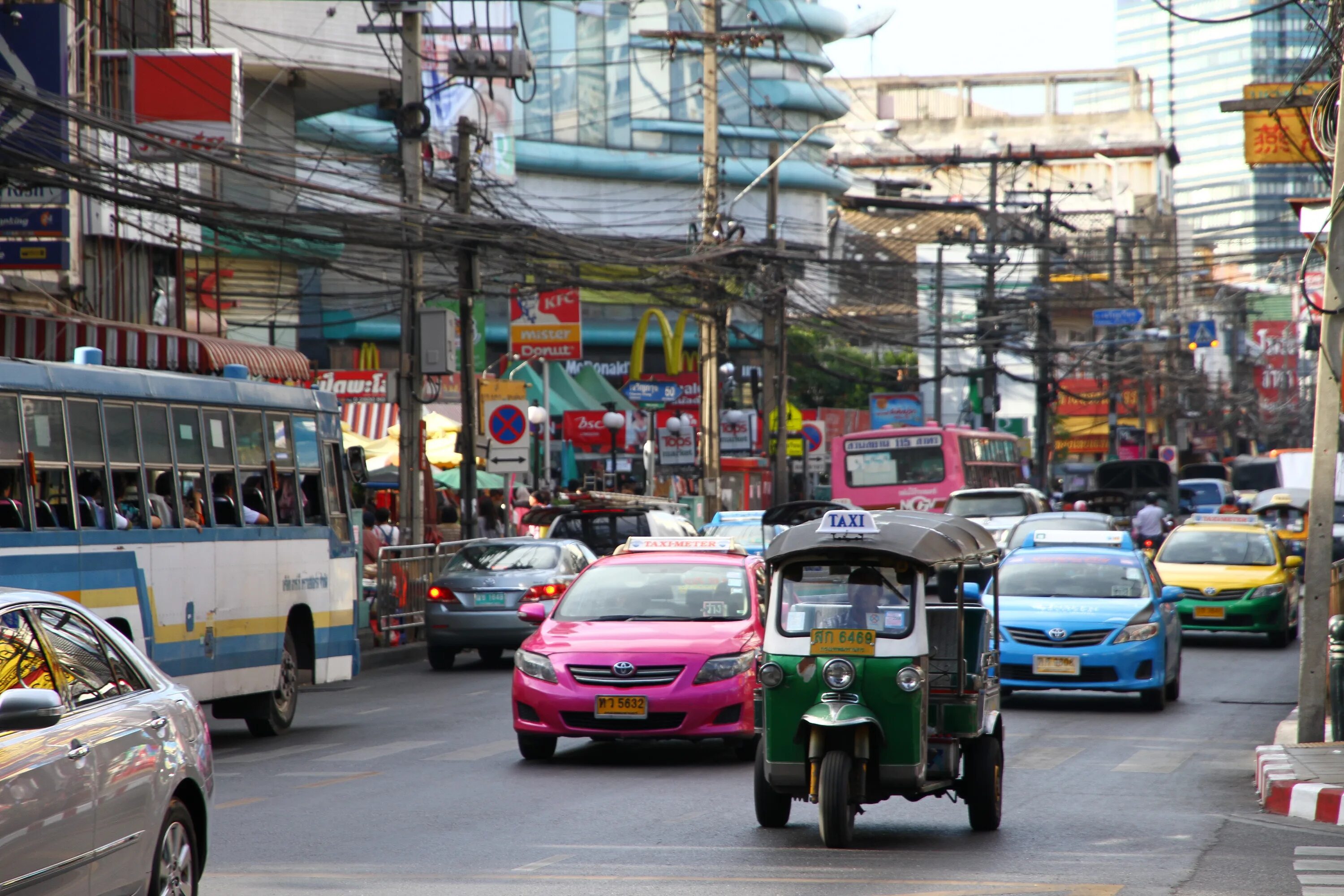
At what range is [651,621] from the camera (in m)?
13.3

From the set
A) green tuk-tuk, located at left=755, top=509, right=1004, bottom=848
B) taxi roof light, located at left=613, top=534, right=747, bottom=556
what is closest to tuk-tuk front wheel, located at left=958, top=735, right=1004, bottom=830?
green tuk-tuk, located at left=755, top=509, right=1004, bottom=848

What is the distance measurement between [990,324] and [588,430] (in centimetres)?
1745

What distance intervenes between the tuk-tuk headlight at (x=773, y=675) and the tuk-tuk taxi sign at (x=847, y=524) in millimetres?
760

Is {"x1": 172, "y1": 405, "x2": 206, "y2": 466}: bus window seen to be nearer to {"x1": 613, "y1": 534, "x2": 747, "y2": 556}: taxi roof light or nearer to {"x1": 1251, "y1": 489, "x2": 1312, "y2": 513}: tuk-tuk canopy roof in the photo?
{"x1": 613, "y1": 534, "x2": 747, "y2": 556}: taxi roof light

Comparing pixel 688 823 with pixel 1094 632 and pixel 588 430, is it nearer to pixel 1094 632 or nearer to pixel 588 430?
pixel 1094 632

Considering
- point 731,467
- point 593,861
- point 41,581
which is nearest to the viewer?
point 593,861

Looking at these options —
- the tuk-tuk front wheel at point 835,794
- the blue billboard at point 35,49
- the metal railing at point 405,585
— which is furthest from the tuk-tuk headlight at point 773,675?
the metal railing at point 405,585

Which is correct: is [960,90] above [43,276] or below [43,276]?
above

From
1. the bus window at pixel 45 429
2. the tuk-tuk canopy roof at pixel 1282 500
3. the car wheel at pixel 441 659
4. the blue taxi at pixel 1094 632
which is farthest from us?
the tuk-tuk canopy roof at pixel 1282 500

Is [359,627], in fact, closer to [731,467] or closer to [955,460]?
[955,460]

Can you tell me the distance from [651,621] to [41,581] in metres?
4.40

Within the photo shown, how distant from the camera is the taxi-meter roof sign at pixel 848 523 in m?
9.20

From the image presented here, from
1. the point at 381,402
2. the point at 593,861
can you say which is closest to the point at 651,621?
the point at 593,861

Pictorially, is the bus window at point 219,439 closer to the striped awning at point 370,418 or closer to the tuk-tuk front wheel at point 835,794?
the tuk-tuk front wheel at point 835,794
